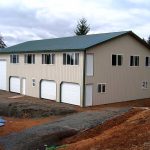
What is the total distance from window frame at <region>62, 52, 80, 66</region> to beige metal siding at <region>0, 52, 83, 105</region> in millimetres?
298

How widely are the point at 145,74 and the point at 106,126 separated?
22.2 m

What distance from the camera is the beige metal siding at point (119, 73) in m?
32.9

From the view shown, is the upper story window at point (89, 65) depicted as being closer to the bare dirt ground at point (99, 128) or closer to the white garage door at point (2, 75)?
the bare dirt ground at point (99, 128)

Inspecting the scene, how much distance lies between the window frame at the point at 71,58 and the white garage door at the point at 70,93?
2.05 metres

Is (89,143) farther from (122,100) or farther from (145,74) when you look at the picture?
(145,74)

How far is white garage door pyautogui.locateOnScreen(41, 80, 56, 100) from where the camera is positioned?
35.7m

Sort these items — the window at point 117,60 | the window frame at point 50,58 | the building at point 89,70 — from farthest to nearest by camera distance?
the window frame at point 50,58 → the window at point 117,60 → the building at point 89,70

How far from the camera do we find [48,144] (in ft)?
52.3

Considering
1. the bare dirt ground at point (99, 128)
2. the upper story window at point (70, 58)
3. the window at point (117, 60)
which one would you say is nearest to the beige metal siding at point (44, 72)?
the upper story window at point (70, 58)

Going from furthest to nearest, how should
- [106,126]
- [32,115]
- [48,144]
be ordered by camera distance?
1. [32,115]
2. [106,126]
3. [48,144]

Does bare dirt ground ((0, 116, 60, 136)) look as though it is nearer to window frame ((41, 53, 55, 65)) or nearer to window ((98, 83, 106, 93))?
window ((98, 83, 106, 93))

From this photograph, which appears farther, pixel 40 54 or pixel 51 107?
pixel 40 54

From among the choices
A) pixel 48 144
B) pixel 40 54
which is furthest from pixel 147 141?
pixel 40 54

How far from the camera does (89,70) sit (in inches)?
1267
